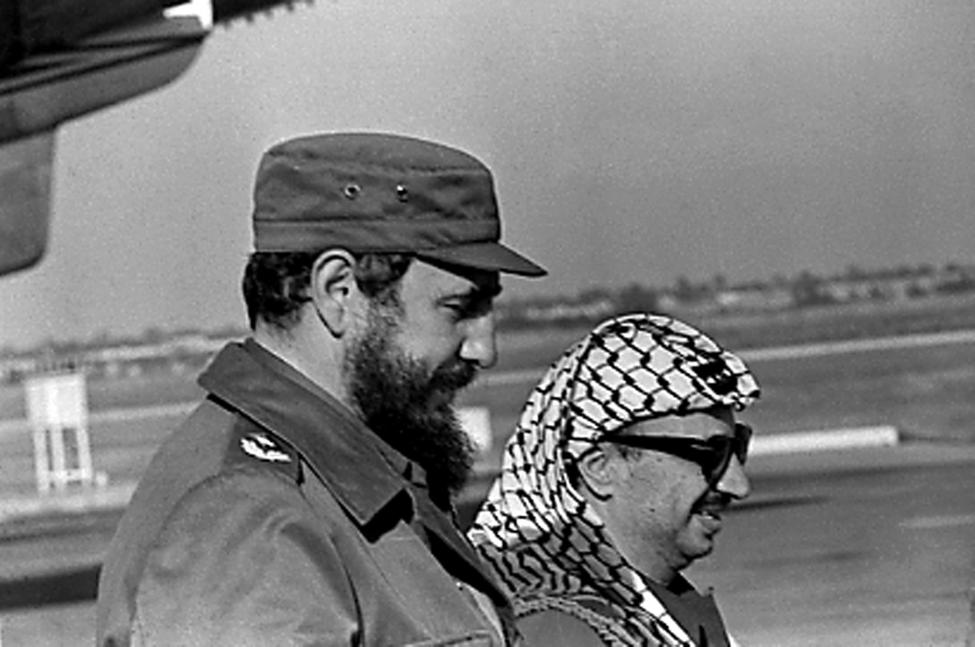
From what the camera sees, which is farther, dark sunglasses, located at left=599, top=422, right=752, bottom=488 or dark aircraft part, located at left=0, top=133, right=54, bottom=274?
dark aircraft part, located at left=0, top=133, right=54, bottom=274

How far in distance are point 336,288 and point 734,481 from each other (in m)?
0.88

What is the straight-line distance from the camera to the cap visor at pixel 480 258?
1801 mm

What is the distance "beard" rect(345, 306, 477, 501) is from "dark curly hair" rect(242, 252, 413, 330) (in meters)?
0.02

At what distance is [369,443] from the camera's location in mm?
1799

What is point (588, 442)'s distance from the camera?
8.05 feet

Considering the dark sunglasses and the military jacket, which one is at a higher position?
the military jacket

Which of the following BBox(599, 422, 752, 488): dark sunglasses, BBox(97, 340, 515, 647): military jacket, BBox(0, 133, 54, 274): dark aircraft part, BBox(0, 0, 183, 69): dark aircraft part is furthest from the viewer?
BBox(0, 133, 54, 274): dark aircraft part

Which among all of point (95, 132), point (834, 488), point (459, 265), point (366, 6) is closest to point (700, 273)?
point (834, 488)

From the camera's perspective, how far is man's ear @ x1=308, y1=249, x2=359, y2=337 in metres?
1.78

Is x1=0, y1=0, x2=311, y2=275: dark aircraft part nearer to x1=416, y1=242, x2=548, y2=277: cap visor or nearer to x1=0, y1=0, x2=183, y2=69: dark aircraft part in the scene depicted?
x1=0, y1=0, x2=183, y2=69: dark aircraft part

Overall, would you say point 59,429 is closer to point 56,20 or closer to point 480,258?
point 56,20

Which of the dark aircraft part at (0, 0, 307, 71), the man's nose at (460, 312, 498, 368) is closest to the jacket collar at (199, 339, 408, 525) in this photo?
the man's nose at (460, 312, 498, 368)

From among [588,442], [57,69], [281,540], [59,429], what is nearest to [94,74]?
[57,69]

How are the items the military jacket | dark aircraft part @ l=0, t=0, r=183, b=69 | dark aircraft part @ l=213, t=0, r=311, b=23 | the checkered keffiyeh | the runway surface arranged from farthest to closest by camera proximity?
the runway surface
dark aircraft part @ l=213, t=0, r=311, b=23
dark aircraft part @ l=0, t=0, r=183, b=69
the checkered keffiyeh
the military jacket
